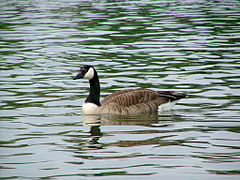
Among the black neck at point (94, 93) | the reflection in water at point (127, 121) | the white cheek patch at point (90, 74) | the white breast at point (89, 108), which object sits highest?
the white cheek patch at point (90, 74)

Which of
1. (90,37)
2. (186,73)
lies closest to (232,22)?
(90,37)

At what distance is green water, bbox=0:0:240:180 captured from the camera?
9.76m

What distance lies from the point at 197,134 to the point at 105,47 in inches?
478

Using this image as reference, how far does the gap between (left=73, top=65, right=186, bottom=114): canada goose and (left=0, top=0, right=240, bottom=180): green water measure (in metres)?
0.26

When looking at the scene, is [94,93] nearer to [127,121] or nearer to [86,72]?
[86,72]

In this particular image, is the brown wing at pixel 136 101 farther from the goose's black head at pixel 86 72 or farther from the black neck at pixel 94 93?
the goose's black head at pixel 86 72

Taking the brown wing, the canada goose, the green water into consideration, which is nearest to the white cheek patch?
the canada goose

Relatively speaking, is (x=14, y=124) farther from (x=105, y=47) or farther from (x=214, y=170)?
(x=105, y=47)

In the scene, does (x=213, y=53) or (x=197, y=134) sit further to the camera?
(x=213, y=53)

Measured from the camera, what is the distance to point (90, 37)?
84.7 feet

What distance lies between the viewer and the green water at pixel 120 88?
9.76m

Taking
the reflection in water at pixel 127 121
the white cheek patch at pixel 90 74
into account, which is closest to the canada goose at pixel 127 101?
the white cheek patch at pixel 90 74

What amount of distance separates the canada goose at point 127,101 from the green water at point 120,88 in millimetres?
255

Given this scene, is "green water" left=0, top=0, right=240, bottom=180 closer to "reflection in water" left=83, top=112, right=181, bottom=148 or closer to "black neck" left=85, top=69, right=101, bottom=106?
"reflection in water" left=83, top=112, right=181, bottom=148
